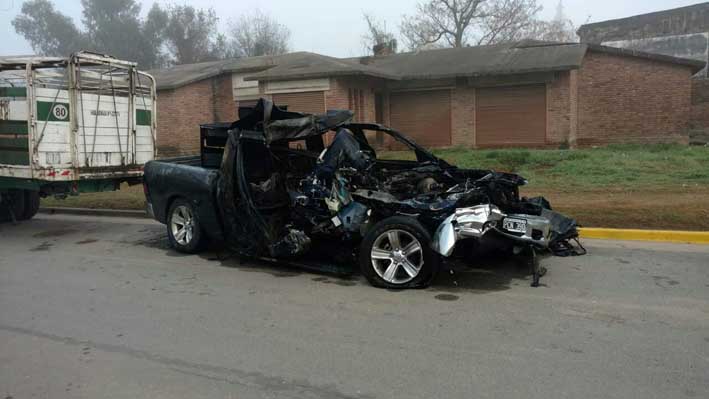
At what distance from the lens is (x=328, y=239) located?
698cm

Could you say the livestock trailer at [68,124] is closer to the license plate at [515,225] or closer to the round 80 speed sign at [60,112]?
the round 80 speed sign at [60,112]

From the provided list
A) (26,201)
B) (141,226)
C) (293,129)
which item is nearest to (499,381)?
(293,129)

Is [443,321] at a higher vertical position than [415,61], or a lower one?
lower

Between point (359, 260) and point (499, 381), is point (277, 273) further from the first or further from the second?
point (499, 381)

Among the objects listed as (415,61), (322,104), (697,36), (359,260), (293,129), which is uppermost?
(697,36)

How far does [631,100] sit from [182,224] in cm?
1697

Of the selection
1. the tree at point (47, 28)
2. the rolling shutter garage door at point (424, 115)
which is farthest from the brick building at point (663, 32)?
the tree at point (47, 28)

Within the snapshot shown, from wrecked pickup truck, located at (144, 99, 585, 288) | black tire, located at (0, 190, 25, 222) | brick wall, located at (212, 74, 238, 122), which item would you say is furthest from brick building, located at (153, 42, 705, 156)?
wrecked pickup truck, located at (144, 99, 585, 288)

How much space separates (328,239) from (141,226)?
5187mm

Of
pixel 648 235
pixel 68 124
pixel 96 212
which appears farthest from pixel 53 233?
pixel 648 235

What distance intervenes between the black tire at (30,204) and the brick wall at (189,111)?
36.4 feet

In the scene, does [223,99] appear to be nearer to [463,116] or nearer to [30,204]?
[463,116]

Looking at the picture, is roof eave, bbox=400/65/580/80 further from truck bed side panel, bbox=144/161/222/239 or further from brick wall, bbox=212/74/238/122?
truck bed side panel, bbox=144/161/222/239

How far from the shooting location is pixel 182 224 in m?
8.29
